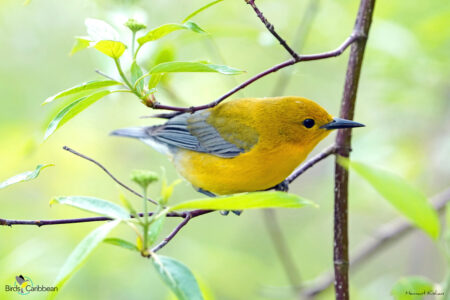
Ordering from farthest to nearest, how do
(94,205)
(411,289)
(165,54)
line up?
(165,54)
(411,289)
(94,205)

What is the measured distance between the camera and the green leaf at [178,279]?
162cm

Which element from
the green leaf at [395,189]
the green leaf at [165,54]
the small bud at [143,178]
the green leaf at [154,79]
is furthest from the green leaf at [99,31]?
the green leaf at [165,54]

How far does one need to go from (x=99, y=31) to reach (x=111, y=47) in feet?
0.47

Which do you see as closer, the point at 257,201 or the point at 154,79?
the point at 257,201

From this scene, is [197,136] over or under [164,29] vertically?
under

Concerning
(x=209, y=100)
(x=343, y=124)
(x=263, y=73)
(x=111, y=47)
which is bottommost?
(x=209, y=100)

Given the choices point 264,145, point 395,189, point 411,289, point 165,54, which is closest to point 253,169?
point 264,145

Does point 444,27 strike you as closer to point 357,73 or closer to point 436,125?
→ point 357,73

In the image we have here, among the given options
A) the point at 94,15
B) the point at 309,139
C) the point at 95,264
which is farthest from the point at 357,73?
the point at 95,264

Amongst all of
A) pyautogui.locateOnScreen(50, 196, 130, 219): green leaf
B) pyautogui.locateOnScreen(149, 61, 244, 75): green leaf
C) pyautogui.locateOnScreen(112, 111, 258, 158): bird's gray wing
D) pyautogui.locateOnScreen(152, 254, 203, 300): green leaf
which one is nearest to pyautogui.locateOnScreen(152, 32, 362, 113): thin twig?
pyautogui.locateOnScreen(149, 61, 244, 75): green leaf

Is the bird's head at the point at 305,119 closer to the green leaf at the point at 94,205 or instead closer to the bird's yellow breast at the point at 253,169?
the bird's yellow breast at the point at 253,169

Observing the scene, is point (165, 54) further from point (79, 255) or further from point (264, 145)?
point (79, 255)

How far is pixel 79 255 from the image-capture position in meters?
1.46

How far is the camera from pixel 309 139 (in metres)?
3.70
